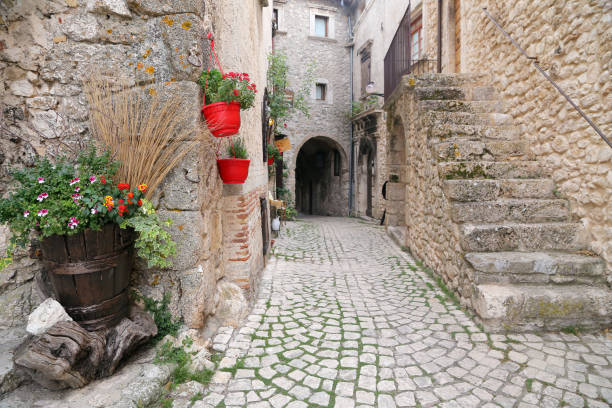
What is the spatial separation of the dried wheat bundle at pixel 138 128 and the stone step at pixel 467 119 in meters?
3.34

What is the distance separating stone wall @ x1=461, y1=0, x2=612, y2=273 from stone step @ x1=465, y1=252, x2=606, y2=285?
0.47 ft

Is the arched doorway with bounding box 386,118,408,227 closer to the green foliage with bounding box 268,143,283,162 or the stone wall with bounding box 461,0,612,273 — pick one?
the stone wall with bounding box 461,0,612,273

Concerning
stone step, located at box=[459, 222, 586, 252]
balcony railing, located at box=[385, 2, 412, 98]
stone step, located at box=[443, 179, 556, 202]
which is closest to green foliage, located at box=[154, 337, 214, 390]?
stone step, located at box=[459, 222, 586, 252]

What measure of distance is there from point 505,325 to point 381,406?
1479mm

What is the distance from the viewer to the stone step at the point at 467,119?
4453 mm

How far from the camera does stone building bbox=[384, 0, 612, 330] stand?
281cm

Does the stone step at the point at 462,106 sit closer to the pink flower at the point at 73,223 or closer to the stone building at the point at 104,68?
the stone building at the point at 104,68

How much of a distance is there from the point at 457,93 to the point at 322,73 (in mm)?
10814

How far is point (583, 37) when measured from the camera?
303 centimetres

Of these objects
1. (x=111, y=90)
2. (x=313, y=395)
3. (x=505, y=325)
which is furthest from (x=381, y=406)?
(x=111, y=90)

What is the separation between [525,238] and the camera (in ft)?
10.7

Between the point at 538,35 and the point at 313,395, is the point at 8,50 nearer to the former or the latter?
the point at 313,395

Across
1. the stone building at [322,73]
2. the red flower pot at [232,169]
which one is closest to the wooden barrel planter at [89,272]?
the red flower pot at [232,169]

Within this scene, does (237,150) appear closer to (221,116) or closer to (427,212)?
(221,116)
